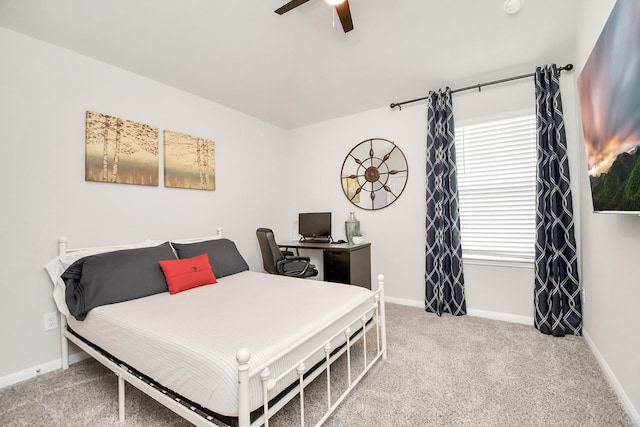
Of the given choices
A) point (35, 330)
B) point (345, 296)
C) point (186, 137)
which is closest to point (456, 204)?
point (345, 296)

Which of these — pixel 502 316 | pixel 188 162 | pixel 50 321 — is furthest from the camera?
pixel 188 162

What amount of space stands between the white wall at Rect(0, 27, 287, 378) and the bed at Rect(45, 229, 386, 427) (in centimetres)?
15

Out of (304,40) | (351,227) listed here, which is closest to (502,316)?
(351,227)

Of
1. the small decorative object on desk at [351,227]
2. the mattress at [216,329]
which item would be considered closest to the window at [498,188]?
the small decorative object on desk at [351,227]

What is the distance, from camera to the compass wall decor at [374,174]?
3625 mm

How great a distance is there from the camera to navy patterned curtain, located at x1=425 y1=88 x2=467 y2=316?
3078 mm

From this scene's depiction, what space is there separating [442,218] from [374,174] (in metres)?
1.10

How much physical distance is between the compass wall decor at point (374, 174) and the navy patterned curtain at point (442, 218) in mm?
446

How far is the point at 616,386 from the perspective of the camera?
171 cm

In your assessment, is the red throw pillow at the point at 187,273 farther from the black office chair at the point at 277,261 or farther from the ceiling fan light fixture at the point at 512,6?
the ceiling fan light fixture at the point at 512,6

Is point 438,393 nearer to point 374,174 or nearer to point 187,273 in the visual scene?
point 187,273

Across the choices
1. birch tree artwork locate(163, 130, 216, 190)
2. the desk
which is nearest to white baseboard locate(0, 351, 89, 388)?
birch tree artwork locate(163, 130, 216, 190)

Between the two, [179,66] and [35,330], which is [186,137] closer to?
[179,66]

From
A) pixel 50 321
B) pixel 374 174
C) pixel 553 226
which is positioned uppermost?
pixel 374 174
